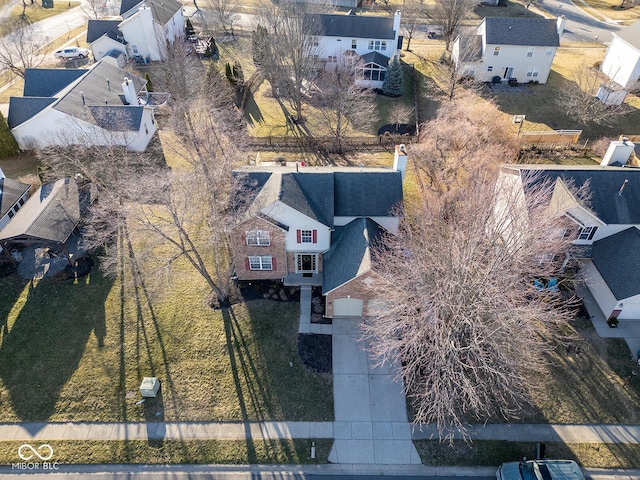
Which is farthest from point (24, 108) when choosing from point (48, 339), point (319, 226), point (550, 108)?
point (550, 108)

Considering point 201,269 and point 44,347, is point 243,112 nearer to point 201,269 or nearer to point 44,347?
point 201,269

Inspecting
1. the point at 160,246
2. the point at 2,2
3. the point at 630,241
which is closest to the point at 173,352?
the point at 160,246

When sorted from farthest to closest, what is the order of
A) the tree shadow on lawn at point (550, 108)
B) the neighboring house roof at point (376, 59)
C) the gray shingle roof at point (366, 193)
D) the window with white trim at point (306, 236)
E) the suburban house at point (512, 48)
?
the neighboring house roof at point (376, 59) < the suburban house at point (512, 48) < the tree shadow on lawn at point (550, 108) < the gray shingle roof at point (366, 193) < the window with white trim at point (306, 236)

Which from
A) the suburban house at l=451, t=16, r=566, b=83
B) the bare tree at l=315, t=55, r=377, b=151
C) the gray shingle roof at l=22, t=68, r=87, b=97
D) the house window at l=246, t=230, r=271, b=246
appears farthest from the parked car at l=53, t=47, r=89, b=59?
the suburban house at l=451, t=16, r=566, b=83

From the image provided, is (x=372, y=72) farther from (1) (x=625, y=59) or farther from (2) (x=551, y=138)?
(1) (x=625, y=59)

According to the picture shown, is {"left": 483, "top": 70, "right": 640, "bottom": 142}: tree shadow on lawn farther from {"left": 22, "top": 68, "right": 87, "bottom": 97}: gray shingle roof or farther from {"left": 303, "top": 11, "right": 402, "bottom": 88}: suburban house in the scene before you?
{"left": 22, "top": 68, "right": 87, "bottom": 97}: gray shingle roof

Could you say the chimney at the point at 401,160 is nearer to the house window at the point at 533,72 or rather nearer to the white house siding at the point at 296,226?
the white house siding at the point at 296,226

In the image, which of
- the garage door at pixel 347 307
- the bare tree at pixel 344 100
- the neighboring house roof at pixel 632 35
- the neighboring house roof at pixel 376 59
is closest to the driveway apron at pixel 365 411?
the garage door at pixel 347 307
